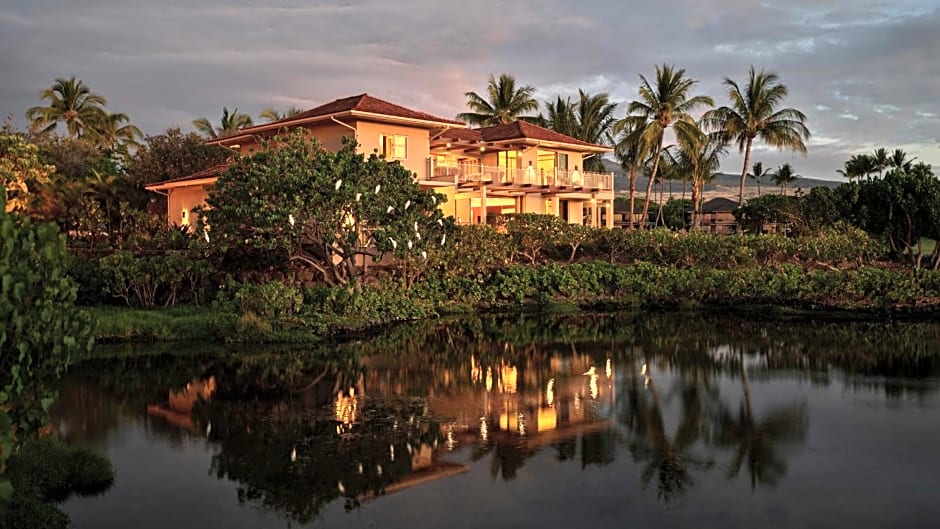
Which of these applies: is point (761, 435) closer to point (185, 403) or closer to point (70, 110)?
point (185, 403)

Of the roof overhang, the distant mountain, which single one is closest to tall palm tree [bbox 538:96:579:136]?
the roof overhang

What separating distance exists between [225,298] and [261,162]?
4.04 metres

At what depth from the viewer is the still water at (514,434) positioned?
932 cm

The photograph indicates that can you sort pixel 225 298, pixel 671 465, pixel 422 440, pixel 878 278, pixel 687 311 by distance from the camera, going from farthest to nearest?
pixel 687 311 → pixel 878 278 → pixel 225 298 → pixel 422 440 → pixel 671 465

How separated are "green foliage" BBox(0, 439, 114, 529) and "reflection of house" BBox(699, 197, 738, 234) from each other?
47.3m

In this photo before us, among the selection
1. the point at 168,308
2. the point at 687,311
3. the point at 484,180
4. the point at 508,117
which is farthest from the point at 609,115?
the point at 168,308

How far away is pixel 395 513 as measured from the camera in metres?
9.13

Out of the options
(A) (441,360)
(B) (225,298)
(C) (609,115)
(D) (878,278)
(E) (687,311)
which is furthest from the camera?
(C) (609,115)

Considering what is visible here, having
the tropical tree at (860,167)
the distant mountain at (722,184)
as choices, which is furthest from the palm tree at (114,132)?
the distant mountain at (722,184)

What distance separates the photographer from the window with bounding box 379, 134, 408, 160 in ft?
106

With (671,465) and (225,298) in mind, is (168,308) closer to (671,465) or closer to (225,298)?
(225,298)

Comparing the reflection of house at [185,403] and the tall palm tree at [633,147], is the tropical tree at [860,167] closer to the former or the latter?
the tall palm tree at [633,147]

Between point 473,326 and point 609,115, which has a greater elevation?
point 609,115

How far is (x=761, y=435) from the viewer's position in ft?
40.5
